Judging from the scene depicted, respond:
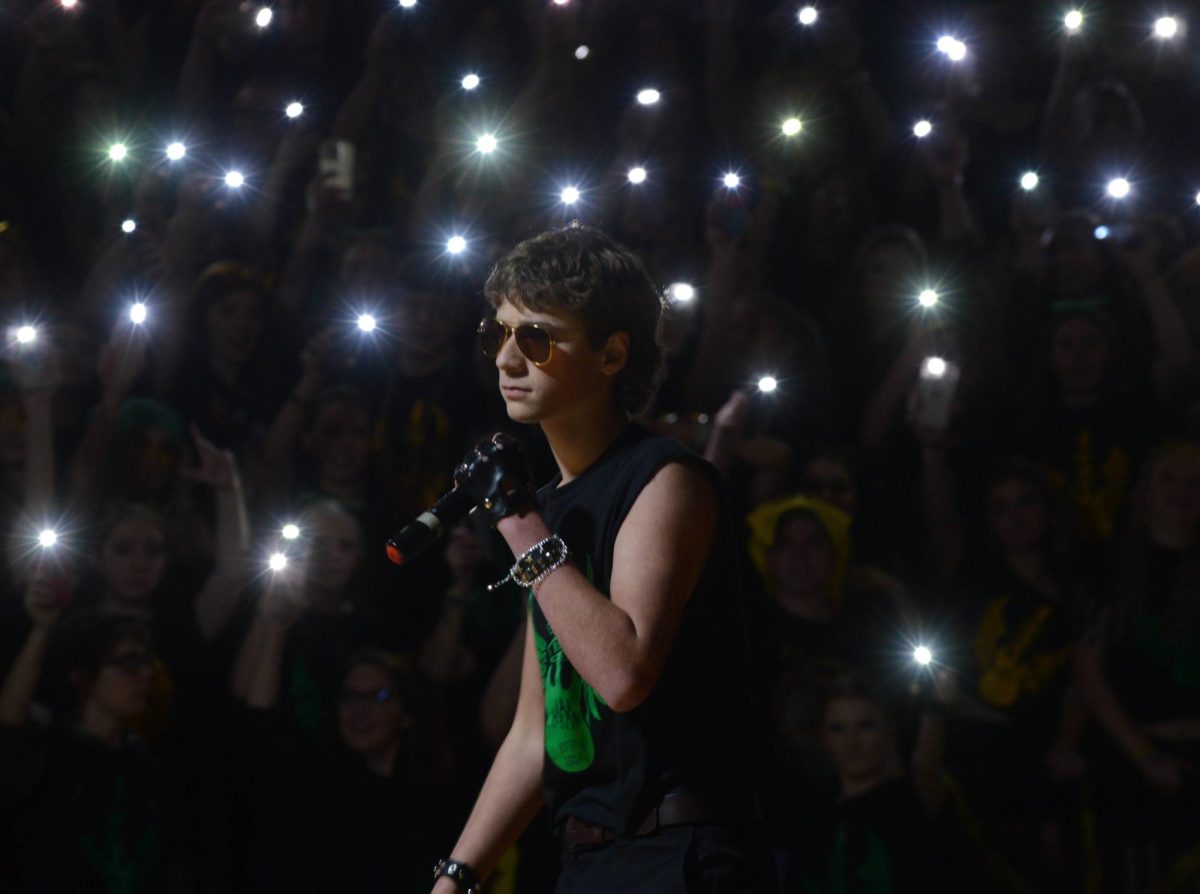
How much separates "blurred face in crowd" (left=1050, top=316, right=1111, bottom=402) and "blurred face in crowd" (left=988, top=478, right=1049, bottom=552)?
34cm

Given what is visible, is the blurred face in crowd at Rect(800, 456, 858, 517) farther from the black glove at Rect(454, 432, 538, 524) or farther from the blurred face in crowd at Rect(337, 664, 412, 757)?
the black glove at Rect(454, 432, 538, 524)

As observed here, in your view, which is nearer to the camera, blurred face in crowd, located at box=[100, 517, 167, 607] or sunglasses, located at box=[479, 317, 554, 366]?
sunglasses, located at box=[479, 317, 554, 366]

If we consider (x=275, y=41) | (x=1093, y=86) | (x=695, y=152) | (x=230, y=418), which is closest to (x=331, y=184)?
(x=275, y=41)

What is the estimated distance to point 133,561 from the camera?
3.61m

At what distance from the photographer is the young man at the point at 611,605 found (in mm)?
1485

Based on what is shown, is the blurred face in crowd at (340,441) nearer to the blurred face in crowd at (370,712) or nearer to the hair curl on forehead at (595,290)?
the blurred face in crowd at (370,712)

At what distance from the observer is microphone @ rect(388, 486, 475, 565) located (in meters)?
1.60

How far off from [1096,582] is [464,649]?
1862 millimetres

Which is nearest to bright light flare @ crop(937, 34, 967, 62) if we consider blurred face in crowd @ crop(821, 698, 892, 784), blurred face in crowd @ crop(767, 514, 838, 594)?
blurred face in crowd @ crop(767, 514, 838, 594)

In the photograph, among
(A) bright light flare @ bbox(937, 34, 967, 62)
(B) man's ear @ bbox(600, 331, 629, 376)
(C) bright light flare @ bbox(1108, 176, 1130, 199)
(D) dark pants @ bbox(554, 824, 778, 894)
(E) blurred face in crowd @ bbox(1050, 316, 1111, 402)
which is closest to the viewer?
(D) dark pants @ bbox(554, 824, 778, 894)

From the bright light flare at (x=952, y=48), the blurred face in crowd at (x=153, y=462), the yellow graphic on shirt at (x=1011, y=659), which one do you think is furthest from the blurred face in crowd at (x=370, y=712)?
the bright light flare at (x=952, y=48)

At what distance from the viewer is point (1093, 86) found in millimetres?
4348

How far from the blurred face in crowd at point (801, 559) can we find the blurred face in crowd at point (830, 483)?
100 millimetres

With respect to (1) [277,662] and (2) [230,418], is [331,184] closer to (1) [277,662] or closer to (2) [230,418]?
(2) [230,418]
